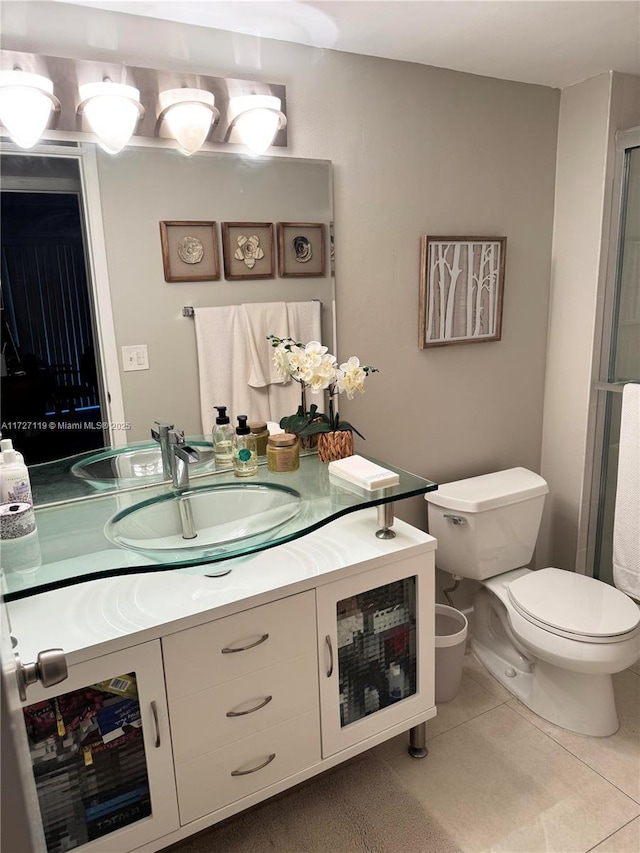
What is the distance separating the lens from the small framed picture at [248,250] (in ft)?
6.02

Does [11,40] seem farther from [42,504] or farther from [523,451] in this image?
[523,451]

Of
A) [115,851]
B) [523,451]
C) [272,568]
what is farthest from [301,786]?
[523,451]

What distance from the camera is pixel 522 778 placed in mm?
1858

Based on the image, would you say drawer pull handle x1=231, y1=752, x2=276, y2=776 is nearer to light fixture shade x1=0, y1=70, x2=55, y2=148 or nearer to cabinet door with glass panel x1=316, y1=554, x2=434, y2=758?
cabinet door with glass panel x1=316, y1=554, x2=434, y2=758

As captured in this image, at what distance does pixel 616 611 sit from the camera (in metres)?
2.00

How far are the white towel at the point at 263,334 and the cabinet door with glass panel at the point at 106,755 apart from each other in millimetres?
877

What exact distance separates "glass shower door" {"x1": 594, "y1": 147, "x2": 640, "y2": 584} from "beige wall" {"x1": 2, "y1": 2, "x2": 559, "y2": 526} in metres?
0.27

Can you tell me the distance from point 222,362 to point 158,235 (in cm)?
40

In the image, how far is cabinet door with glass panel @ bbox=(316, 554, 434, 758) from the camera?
166 cm

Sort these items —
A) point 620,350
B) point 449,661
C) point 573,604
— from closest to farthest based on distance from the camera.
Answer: point 573,604, point 449,661, point 620,350

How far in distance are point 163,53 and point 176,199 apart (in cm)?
38

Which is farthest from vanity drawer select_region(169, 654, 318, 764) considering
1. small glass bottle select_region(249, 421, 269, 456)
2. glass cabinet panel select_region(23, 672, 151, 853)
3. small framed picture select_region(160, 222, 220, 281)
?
small framed picture select_region(160, 222, 220, 281)

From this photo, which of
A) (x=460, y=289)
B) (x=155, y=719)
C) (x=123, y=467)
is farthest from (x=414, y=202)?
(x=155, y=719)

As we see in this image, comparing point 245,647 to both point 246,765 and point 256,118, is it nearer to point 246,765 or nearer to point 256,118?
point 246,765
